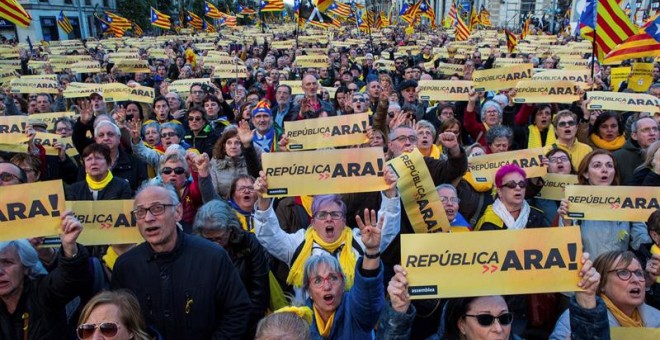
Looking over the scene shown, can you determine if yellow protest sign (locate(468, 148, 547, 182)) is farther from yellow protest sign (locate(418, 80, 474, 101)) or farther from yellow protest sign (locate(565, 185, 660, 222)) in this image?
yellow protest sign (locate(418, 80, 474, 101))

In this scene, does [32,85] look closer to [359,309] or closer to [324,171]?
[324,171]

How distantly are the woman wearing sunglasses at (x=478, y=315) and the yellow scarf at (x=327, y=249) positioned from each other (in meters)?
0.87

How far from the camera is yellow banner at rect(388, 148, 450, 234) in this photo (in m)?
3.94

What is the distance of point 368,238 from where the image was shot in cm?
285

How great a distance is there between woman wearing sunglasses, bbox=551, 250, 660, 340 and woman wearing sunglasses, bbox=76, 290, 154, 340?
2.30m

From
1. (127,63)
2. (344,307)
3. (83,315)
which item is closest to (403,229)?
(344,307)

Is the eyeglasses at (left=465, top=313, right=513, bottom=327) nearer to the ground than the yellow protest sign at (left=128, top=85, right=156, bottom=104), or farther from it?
nearer to the ground

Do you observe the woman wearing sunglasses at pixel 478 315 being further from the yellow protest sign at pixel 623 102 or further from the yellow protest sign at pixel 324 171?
the yellow protest sign at pixel 623 102

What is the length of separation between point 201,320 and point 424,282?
127 cm

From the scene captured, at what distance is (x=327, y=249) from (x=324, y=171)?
0.61 m

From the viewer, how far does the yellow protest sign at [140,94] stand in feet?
28.8

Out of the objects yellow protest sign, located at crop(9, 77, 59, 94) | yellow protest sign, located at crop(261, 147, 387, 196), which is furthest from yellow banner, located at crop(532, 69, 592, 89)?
yellow protest sign, located at crop(9, 77, 59, 94)

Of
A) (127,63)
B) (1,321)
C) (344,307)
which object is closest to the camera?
(1,321)

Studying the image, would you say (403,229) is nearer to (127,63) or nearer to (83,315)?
(83,315)
